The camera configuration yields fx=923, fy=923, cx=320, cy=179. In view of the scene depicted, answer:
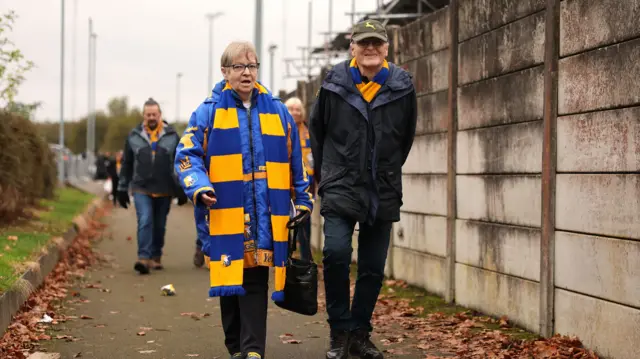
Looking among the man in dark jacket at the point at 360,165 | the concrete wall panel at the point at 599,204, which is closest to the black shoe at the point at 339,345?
the man in dark jacket at the point at 360,165

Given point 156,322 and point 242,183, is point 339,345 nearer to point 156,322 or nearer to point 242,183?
point 242,183

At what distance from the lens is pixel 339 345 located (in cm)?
580

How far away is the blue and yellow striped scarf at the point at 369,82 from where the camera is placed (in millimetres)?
5844

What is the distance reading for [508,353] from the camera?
5.81m

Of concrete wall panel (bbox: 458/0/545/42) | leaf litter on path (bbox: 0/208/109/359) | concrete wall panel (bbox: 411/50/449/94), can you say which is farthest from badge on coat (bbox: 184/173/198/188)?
concrete wall panel (bbox: 411/50/449/94)

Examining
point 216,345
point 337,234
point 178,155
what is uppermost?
point 178,155

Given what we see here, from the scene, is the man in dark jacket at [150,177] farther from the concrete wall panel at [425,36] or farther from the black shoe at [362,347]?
the black shoe at [362,347]

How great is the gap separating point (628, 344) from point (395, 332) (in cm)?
218

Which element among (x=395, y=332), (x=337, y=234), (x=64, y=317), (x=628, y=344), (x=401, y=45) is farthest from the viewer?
(x=401, y=45)

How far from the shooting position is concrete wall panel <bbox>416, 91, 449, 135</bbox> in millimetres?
8266

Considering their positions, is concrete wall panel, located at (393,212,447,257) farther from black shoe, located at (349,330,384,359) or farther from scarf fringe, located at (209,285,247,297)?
scarf fringe, located at (209,285,247,297)

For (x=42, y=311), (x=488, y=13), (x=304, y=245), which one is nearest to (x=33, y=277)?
(x=42, y=311)

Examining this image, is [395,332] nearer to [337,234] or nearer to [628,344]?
[337,234]

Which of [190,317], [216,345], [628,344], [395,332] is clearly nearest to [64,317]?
[190,317]
